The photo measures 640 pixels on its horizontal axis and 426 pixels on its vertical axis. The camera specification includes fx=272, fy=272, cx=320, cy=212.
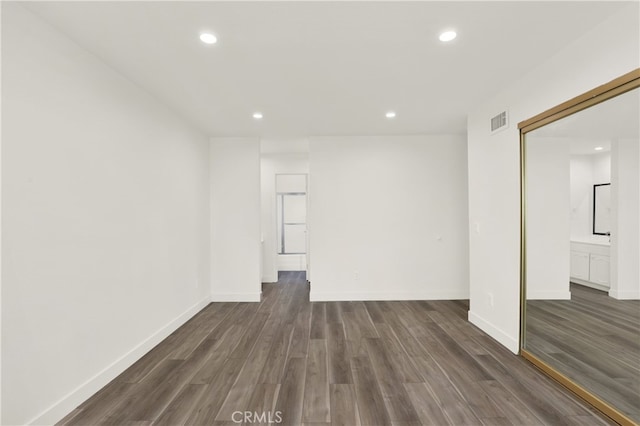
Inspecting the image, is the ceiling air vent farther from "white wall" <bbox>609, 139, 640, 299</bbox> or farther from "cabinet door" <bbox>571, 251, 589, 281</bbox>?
"cabinet door" <bbox>571, 251, 589, 281</bbox>

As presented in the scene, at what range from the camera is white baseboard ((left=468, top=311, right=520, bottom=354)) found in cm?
268

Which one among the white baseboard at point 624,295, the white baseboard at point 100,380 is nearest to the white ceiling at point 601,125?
the white baseboard at point 624,295

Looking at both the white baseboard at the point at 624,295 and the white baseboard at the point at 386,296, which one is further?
the white baseboard at the point at 386,296

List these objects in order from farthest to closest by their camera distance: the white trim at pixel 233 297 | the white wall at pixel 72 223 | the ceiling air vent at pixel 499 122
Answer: the white trim at pixel 233 297 < the ceiling air vent at pixel 499 122 < the white wall at pixel 72 223

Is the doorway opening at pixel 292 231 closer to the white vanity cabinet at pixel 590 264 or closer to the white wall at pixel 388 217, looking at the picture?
the white wall at pixel 388 217

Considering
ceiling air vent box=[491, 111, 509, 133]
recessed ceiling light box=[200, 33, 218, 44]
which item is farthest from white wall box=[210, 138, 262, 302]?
ceiling air vent box=[491, 111, 509, 133]

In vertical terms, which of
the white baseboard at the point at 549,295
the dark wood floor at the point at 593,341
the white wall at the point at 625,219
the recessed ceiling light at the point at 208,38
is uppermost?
the recessed ceiling light at the point at 208,38

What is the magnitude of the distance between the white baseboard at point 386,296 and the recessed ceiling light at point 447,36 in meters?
3.56

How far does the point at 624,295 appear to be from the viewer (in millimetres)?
1915

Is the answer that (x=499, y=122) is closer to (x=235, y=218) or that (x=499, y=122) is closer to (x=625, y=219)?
(x=625, y=219)

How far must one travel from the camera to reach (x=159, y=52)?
2131 mm

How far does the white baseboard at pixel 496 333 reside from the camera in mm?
2676

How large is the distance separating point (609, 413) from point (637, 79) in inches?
85.6

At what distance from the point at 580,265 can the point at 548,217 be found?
1.50 feet
